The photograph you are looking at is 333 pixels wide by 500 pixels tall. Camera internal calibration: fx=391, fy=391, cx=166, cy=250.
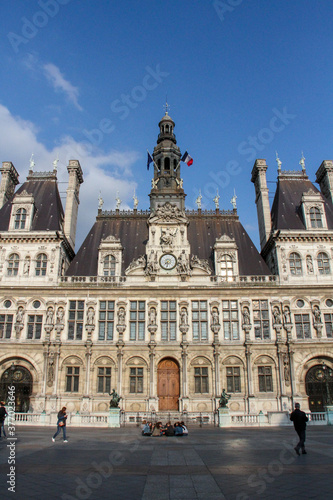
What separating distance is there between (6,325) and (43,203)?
14821mm

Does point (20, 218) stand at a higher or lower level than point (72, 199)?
lower

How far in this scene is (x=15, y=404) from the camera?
35562mm

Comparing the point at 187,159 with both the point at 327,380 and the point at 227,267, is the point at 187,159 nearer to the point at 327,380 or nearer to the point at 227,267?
the point at 227,267

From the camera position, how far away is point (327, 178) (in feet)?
155

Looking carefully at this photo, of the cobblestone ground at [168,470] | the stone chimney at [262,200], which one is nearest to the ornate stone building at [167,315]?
the stone chimney at [262,200]

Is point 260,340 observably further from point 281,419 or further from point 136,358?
point 136,358

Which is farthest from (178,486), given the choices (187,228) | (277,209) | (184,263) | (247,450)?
(277,209)

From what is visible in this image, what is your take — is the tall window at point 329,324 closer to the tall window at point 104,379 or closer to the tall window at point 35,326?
the tall window at point 104,379

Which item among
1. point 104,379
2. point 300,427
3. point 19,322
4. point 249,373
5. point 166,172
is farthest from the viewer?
point 166,172

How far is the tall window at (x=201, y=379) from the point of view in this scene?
118 feet

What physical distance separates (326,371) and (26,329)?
2869 centimetres

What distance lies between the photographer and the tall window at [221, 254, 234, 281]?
39.6 m

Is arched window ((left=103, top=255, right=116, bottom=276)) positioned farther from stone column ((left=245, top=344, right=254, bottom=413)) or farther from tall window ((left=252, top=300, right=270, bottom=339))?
stone column ((left=245, top=344, right=254, bottom=413))

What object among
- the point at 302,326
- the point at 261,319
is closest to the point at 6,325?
the point at 261,319
